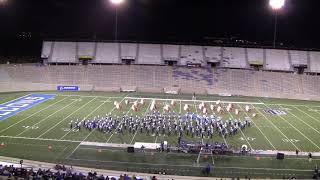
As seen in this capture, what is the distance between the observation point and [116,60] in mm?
44531

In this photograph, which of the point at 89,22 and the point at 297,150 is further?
the point at 89,22

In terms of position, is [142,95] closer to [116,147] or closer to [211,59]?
[211,59]

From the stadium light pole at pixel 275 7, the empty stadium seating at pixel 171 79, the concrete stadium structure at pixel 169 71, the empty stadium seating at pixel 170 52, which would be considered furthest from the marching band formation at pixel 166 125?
the empty stadium seating at pixel 170 52

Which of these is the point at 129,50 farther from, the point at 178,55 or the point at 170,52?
the point at 178,55

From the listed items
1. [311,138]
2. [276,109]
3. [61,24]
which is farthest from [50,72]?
[311,138]

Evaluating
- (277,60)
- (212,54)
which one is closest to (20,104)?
(212,54)

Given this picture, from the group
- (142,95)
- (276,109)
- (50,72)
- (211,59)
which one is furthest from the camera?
(211,59)

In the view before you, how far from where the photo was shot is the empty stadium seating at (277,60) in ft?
142

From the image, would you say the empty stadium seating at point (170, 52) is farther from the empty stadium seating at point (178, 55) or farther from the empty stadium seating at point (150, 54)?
the empty stadium seating at point (150, 54)

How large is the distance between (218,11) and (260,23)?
15.2 feet

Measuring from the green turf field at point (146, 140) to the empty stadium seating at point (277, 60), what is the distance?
1063 centimetres

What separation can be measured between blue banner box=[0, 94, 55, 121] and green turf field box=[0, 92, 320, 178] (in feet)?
2.43

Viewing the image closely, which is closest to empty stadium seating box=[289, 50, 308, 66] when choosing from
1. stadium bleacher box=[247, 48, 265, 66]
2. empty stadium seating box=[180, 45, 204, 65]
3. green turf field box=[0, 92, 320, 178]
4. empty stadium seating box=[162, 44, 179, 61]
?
stadium bleacher box=[247, 48, 265, 66]

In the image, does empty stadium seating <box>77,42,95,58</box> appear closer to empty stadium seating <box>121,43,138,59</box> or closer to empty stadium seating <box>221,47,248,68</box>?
empty stadium seating <box>121,43,138,59</box>
